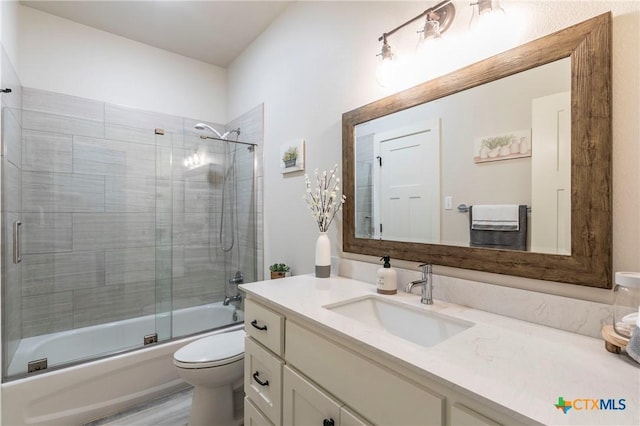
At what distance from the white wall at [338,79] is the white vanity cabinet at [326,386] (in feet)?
1.83

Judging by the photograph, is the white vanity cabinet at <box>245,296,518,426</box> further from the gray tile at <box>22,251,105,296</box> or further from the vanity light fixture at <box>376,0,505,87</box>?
the gray tile at <box>22,251,105,296</box>

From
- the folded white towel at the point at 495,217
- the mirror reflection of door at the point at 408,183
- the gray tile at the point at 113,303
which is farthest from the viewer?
the gray tile at the point at 113,303

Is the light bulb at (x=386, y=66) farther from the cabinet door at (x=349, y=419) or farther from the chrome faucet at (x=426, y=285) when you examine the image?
the cabinet door at (x=349, y=419)

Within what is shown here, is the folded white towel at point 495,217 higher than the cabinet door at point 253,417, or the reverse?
the folded white towel at point 495,217

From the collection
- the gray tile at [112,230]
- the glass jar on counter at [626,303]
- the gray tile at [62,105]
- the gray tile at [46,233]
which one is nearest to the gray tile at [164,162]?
the gray tile at [112,230]

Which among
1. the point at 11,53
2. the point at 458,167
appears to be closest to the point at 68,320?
the point at 11,53

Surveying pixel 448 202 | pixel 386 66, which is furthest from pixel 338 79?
pixel 448 202

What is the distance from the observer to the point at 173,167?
2541 millimetres

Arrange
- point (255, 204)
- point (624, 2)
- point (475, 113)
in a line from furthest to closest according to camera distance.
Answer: point (255, 204) < point (475, 113) < point (624, 2)

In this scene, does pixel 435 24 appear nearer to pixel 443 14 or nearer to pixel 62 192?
pixel 443 14

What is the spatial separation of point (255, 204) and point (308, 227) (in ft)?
2.57

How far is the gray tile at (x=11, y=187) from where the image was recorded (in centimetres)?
170

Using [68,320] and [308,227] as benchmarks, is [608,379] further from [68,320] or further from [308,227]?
[68,320]

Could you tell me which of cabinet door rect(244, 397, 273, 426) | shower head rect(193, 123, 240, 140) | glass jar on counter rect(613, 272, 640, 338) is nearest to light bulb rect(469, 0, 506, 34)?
glass jar on counter rect(613, 272, 640, 338)
